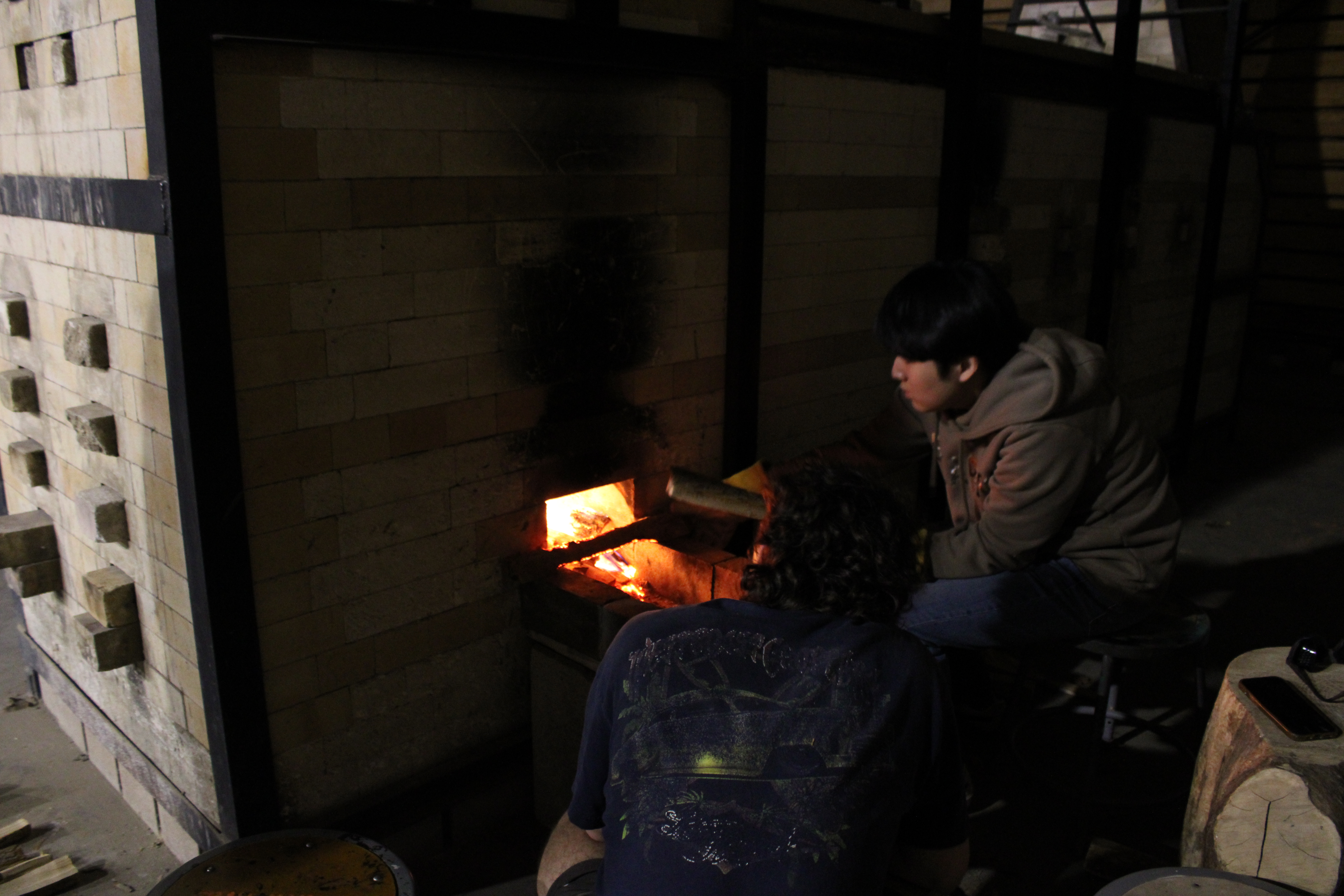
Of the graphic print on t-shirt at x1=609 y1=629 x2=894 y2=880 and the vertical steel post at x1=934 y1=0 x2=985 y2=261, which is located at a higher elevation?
the vertical steel post at x1=934 y1=0 x2=985 y2=261

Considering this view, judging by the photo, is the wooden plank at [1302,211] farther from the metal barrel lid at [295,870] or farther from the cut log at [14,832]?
the cut log at [14,832]

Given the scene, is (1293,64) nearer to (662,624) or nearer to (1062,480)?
(1062,480)

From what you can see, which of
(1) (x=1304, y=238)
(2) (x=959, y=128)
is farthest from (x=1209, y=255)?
(1) (x=1304, y=238)

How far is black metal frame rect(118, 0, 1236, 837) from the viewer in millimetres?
2924

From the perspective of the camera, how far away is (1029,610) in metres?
3.73

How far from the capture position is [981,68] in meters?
5.98

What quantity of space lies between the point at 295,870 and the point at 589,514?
2.09 meters

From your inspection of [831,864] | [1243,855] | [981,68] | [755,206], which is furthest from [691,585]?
[981,68]

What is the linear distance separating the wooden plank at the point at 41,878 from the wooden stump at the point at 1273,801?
3866 mm

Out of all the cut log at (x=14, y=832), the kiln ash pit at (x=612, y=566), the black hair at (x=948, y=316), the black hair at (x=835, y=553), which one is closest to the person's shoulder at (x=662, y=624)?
the black hair at (x=835, y=553)

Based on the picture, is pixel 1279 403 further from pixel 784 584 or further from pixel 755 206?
pixel 784 584

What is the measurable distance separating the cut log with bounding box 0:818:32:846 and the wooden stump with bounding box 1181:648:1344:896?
4.19m

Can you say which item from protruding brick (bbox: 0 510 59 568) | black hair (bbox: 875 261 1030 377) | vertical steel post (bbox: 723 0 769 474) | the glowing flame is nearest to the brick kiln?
the glowing flame

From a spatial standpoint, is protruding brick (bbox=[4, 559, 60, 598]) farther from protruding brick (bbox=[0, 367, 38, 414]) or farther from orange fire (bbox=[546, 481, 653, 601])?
orange fire (bbox=[546, 481, 653, 601])
